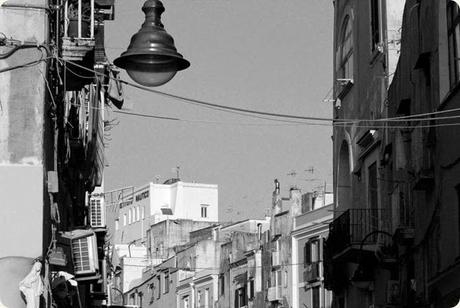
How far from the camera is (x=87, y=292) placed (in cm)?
3309

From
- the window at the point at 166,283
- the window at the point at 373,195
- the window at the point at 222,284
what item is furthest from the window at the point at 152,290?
the window at the point at 373,195

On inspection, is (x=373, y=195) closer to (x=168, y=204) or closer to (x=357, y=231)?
(x=357, y=231)

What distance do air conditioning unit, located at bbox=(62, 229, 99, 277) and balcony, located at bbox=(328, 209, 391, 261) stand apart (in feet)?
33.3

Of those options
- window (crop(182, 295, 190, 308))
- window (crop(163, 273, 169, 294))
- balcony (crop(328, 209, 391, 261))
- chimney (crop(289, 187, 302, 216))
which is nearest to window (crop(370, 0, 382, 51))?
balcony (crop(328, 209, 391, 261))

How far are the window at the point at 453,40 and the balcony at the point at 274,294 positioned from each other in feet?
142

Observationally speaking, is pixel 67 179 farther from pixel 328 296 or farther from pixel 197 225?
pixel 197 225

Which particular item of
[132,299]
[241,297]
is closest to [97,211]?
[241,297]

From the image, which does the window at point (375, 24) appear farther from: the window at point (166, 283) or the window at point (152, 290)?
the window at point (152, 290)

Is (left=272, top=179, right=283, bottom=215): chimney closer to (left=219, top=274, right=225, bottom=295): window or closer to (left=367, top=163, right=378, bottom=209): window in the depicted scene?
(left=219, top=274, right=225, bottom=295): window

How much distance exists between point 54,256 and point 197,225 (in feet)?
256

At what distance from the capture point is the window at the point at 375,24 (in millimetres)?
30922

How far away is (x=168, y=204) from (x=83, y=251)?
9124cm

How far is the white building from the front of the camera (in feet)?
361

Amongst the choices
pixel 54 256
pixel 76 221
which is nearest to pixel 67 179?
pixel 76 221
